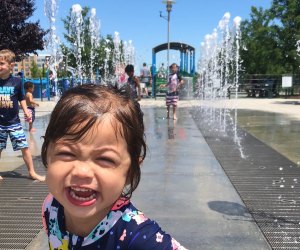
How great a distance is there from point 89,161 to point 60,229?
341mm

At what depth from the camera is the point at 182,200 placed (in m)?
4.40

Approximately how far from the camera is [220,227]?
362 cm

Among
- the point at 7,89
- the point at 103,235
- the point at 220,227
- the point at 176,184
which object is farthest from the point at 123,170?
the point at 7,89

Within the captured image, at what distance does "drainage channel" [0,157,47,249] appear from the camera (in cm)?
345

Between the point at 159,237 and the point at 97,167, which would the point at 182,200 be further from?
the point at 97,167

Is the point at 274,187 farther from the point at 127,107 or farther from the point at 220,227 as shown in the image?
the point at 127,107

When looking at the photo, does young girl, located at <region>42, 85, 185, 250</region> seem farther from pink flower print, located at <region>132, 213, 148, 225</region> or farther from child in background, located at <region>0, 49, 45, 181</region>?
child in background, located at <region>0, 49, 45, 181</region>

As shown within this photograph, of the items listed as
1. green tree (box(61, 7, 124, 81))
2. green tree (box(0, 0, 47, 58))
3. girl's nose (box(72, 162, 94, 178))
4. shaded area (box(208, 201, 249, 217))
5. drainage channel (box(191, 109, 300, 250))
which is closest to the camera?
girl's nose (box(72, 162, 94, 178))

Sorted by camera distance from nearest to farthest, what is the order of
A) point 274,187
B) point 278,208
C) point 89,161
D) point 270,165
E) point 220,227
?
1. point 89,161
2. point 220,227
3. point 278,208
4. point 274,187
5. point 270,165

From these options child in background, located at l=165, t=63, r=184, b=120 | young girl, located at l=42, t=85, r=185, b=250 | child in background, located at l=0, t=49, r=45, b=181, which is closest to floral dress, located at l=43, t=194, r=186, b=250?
young girl, located at l=42, t=85, r=185, b=250

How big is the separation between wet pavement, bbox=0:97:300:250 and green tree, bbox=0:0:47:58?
1008 centimetres

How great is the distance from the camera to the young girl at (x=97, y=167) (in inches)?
51.0

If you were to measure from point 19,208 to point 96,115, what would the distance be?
324 centimetres

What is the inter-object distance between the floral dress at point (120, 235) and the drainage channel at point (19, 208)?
2.00 m
